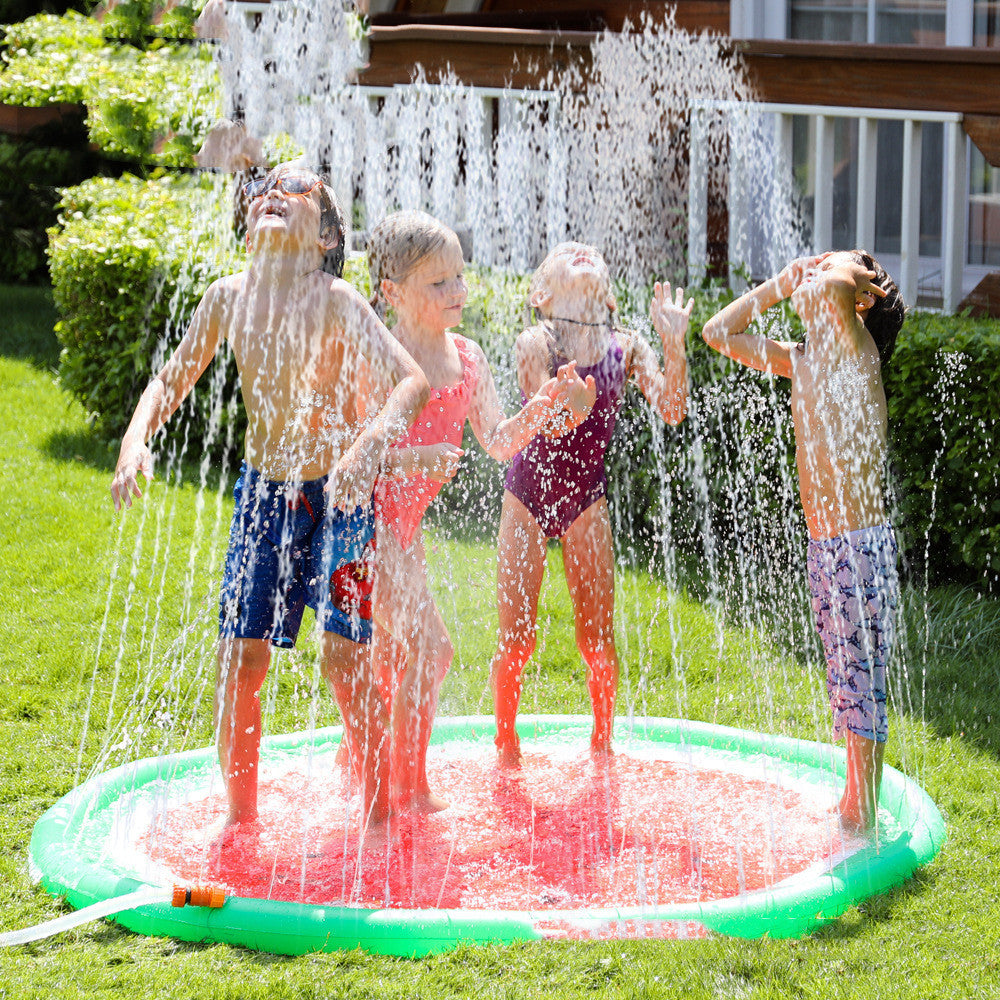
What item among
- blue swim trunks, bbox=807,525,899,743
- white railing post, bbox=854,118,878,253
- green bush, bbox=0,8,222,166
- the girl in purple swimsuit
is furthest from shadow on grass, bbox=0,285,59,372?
blue swim trunks, bbox=807,525,899,743

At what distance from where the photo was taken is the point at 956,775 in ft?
13.5

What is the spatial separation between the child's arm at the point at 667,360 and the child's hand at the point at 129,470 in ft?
4.46

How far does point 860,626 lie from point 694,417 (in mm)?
2675

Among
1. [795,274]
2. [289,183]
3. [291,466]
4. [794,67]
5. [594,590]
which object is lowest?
[594,590]

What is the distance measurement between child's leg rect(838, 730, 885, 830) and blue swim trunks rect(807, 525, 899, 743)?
0.10 ft

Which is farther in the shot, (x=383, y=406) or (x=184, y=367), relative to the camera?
(x=184, y=367)

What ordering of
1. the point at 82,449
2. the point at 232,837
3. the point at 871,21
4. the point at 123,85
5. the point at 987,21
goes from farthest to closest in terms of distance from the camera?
the point at 123,85
the point at 871,21
the point at 987,21
the point at 82,449
the point at 232,837

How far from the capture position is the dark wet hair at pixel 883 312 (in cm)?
364

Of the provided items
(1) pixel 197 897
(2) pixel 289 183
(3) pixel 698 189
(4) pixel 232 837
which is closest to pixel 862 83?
(3) pixel 698 189

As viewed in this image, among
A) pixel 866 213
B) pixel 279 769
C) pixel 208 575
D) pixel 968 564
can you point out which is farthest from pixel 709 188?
pixel 279 769

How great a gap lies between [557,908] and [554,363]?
150cm

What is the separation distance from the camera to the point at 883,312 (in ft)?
12.1

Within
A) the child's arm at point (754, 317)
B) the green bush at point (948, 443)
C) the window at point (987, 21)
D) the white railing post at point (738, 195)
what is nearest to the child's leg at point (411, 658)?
the child's arm at point (754, 317)

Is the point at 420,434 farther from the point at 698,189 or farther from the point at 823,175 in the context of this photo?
the point at 698,189
